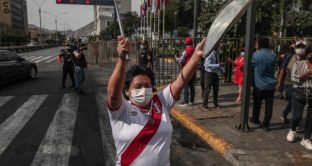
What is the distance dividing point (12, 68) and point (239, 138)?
10.1 m

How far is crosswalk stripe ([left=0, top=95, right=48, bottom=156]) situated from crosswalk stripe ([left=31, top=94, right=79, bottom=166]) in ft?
2.06

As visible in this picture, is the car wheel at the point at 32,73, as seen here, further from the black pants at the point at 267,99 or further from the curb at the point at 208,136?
the black pants at the point at 267,99

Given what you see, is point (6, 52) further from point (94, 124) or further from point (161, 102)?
point (161, 102)

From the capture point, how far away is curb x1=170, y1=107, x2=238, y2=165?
204 inches

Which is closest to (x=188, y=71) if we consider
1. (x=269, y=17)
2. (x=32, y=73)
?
(x=32, y=73)

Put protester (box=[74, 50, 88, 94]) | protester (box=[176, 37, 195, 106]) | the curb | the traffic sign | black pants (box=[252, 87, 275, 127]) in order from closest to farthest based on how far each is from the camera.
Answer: the curb, black pants (box=[252, 87, 275, 127]), protester (box=[176, 37, 195, 106]), protester (box=[74, 50, 88, 94]), the traffic sign

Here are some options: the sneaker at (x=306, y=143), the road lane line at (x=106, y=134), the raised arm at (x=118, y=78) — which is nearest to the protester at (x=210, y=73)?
the road lane line at (x=106, y=134)

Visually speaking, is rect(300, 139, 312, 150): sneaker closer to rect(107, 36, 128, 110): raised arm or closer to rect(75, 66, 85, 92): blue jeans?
rect(107, 36, 128, 110): raised arm

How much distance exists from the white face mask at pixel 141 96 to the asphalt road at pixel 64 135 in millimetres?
2932

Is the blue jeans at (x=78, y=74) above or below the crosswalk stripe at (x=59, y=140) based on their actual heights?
above

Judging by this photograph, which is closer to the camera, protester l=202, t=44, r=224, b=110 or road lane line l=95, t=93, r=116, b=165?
road lane line l=95, t=93, r=116, b=165

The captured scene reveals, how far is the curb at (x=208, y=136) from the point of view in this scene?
5.17 meters

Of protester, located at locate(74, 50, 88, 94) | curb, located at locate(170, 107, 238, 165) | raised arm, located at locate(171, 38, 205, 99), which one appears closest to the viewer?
raised arm, located at locate(171, 38, 205, 99)

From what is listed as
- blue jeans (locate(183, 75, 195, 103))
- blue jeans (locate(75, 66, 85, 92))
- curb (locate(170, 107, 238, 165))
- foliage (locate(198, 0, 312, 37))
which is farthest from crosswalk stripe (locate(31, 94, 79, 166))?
foliage (locate(198, 0, 312, 37))
